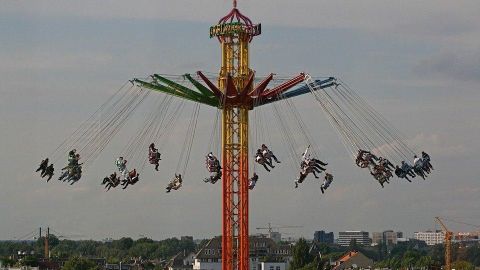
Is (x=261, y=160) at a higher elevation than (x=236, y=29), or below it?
below

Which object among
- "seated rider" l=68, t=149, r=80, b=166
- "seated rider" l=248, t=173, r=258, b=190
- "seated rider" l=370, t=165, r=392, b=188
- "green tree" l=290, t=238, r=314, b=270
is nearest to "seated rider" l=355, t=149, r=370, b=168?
"seated rider" l=370, t=165, r=392, b=188

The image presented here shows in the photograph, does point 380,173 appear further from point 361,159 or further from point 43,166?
point 43,166

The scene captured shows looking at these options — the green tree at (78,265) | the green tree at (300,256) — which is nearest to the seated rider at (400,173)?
the green tree at (78,265)

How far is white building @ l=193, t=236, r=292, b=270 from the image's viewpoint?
150375 millimetres

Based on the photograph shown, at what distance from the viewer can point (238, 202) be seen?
52.2 metres

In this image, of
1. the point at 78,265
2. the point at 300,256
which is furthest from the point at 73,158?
the point at 300,256

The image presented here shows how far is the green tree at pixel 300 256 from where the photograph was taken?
505 ft

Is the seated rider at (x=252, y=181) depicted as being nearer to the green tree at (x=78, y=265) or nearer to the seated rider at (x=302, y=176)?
the seated rider at (x=302, y=176)

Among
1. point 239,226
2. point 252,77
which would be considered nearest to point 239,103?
point 252,77

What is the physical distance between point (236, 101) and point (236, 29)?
2.82m

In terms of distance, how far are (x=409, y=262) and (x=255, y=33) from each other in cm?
14588

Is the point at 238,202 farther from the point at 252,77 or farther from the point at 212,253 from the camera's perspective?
the point at 212,253

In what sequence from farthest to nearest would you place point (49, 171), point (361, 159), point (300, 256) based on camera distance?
point (300, 256), point (49, 171), point (361, 159)

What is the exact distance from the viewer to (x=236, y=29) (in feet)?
172
